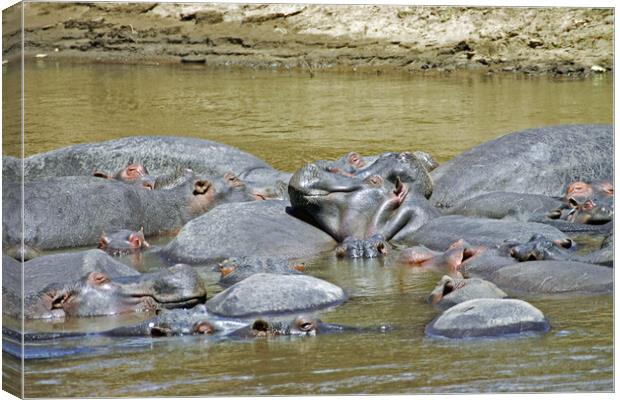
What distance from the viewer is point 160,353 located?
8352 mm

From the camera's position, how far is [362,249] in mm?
11805

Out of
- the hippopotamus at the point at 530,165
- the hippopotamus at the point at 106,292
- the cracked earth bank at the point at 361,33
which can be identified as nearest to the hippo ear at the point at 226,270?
the hippopotamus at the point at 106,292

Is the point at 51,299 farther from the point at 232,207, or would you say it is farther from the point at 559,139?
the point at 559,139

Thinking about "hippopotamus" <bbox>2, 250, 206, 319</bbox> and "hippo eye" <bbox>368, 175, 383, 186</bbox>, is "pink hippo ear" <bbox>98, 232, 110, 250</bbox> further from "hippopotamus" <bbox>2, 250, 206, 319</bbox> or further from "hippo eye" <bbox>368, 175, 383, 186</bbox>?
"hippopotamus" <bbox>2, 250, 206, 319</bbox>

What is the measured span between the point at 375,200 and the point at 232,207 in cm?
118

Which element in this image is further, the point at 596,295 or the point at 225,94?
the point at 225,94

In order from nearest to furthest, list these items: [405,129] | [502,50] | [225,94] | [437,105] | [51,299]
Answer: [51,299], [502,50], [437,105], [405,129], [225,94]

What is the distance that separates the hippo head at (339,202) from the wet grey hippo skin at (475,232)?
0.38 m

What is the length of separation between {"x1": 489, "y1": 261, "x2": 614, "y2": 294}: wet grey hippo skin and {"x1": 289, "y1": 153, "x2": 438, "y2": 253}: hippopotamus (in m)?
2.13

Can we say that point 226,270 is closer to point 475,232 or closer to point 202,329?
point 202,329

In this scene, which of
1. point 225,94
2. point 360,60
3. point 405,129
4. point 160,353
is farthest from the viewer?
point 225,94

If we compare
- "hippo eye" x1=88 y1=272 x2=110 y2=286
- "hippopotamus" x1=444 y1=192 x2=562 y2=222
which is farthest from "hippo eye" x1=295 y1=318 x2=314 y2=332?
"hippopotamus" x1=444 y1=192 x2=562 y2=222

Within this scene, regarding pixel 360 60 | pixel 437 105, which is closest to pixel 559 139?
pixel 437 105

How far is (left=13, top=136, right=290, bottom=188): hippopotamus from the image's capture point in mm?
15695
